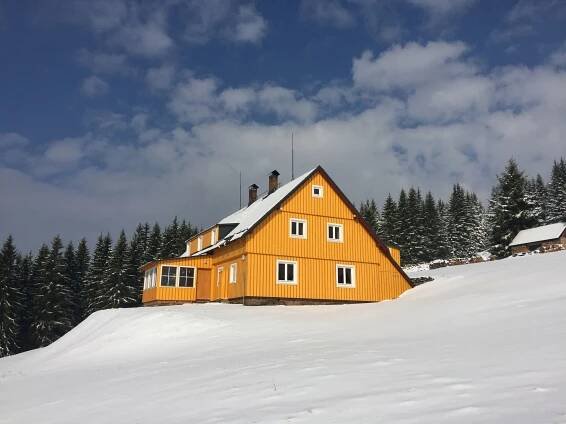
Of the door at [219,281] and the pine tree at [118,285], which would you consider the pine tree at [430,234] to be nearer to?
the pine tree at [118,285]

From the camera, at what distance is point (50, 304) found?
59406 mm

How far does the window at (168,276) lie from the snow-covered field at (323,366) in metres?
7.47

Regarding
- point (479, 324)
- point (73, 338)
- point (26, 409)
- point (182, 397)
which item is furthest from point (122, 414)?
point (73, 338)

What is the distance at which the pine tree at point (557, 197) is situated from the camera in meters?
86.2

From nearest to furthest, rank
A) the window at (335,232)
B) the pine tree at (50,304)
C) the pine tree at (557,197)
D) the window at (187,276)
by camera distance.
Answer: the window at (335,232) → the window at (187,276) → the pine tree at (50,304) → the pine tree at (557,197)

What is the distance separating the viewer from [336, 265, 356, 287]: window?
32.6 m

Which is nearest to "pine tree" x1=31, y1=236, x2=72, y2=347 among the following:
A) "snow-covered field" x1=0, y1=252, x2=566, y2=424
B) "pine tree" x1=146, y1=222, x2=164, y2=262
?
"pine tree" x1=146, y1=222, x2=164, y2=262

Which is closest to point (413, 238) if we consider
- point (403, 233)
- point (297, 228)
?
point (403, 233)

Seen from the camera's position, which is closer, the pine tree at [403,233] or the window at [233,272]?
the window at [233,272]

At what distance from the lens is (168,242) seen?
72.7 m

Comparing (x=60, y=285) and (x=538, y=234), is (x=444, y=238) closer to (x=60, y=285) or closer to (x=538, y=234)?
(x=538, y=234)

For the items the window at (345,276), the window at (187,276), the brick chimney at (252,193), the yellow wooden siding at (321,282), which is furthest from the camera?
the brick chimney at (252,193)

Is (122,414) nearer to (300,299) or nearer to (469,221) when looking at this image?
(300,299)

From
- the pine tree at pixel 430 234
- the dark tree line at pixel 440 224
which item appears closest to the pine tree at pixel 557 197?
the dark tree line at pixel 440 224
